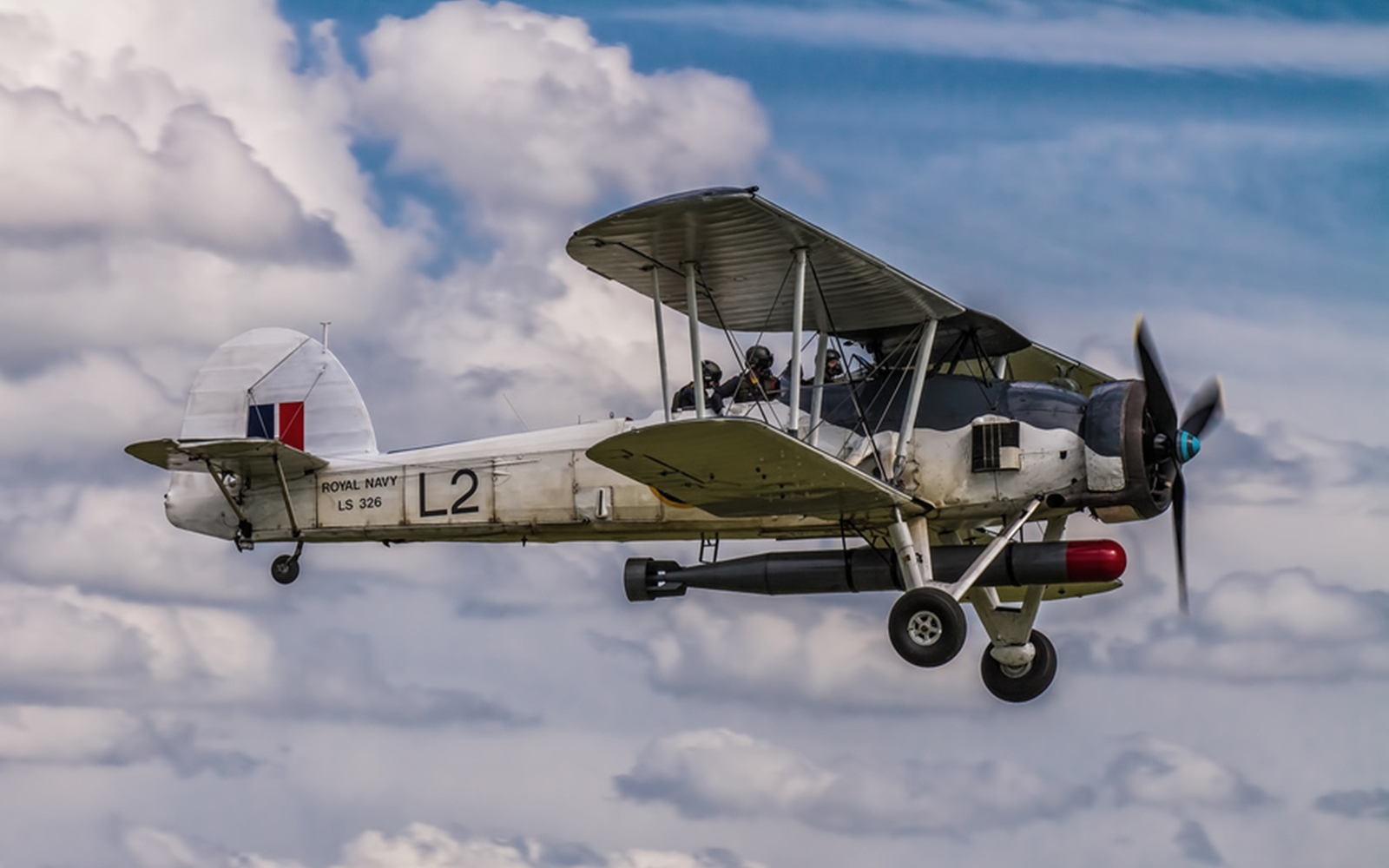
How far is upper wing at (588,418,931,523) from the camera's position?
14.5 metres

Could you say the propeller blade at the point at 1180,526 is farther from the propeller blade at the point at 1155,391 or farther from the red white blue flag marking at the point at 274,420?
the red white blue flag marking at the point at 274,420

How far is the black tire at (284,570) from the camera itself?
19.1m

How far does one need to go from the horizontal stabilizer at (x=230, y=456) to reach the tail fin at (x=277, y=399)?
2.08 ft

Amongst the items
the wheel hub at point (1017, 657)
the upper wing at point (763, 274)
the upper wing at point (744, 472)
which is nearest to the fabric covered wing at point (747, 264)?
the upper wing at point (763, 274)

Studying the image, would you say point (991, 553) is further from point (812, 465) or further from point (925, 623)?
point (812, 465)

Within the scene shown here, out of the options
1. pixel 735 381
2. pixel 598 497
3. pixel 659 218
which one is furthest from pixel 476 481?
pixel 659 218

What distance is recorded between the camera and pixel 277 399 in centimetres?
2034

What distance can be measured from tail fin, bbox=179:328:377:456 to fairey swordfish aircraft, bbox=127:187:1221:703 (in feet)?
2.36

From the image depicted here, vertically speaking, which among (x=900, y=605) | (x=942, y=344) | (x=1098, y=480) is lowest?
(x=900, y=605)

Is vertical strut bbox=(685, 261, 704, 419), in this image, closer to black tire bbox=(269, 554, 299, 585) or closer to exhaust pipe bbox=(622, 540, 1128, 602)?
exhaust pipe bbox=(622, 540, 1128, 602)

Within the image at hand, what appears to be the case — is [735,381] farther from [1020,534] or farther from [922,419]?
[1020,534]

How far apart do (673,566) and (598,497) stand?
0.91 m

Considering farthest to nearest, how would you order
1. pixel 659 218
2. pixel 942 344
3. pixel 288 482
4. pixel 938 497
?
pixel 288 482, pixel 942 344, pixel 938 497, pixel 659 218

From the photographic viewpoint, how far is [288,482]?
19094 millimetres
